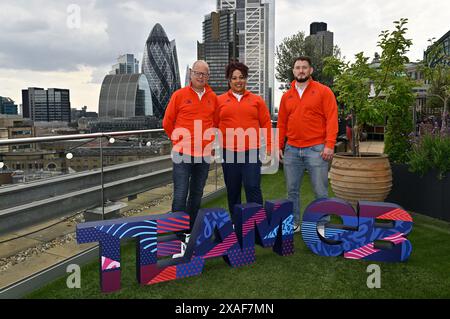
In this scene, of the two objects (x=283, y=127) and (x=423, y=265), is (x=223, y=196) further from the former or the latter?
(x=423, y=265)

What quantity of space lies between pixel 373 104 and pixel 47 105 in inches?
4198

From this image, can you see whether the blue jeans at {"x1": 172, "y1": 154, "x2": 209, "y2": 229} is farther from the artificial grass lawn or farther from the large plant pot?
the large plant pot

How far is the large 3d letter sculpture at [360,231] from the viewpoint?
3072 millimetres

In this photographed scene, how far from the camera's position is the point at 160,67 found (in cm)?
14325

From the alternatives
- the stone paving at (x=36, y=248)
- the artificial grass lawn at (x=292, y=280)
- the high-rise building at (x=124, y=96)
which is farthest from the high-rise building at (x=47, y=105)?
the artificial grass lawn at (x=292, y=280)

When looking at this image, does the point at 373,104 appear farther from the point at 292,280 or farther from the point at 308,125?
the point at 292,280

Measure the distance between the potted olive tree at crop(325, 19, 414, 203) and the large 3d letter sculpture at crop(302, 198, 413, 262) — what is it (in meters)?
1.19

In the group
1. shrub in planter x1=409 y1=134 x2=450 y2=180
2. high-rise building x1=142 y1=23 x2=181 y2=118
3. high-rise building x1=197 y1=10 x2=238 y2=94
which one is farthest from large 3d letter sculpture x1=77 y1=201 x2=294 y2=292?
high-rise building x1=142 y1=23 x2=181 y2=118

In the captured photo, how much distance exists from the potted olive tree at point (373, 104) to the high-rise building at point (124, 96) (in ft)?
374

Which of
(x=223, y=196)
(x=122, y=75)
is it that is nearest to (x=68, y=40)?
(x=122, y=75)

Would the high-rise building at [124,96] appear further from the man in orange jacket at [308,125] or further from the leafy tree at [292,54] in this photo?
the man in orange jacket at [308,125]
